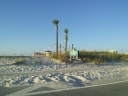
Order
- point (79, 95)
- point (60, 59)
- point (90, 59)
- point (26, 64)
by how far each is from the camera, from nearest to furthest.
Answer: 1. point (79, 95)
2. point (26, 64)
3. point (60, 59)
4. point (90, 59)

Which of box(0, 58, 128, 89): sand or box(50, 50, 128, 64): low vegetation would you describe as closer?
box(0, 58, 128, 89): sand

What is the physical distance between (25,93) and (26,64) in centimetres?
989

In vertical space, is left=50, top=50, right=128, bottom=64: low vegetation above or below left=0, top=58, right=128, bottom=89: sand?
above

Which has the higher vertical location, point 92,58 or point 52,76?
point 92,58

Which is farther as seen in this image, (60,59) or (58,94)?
(60,59)

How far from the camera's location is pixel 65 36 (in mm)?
28078

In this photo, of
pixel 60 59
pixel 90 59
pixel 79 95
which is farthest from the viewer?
pixel 90 59

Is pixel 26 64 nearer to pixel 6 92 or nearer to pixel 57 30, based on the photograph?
pixel 6 92

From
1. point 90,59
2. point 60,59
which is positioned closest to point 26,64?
point 60,59

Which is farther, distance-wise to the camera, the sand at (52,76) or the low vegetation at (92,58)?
the low vegetation at (92,58)

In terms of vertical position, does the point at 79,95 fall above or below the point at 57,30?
below

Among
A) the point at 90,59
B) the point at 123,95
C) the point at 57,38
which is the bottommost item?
the point at 123,95

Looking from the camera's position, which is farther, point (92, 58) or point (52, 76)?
point (92, 58)

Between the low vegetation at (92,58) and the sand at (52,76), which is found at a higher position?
the low vegetation at (92,58)
